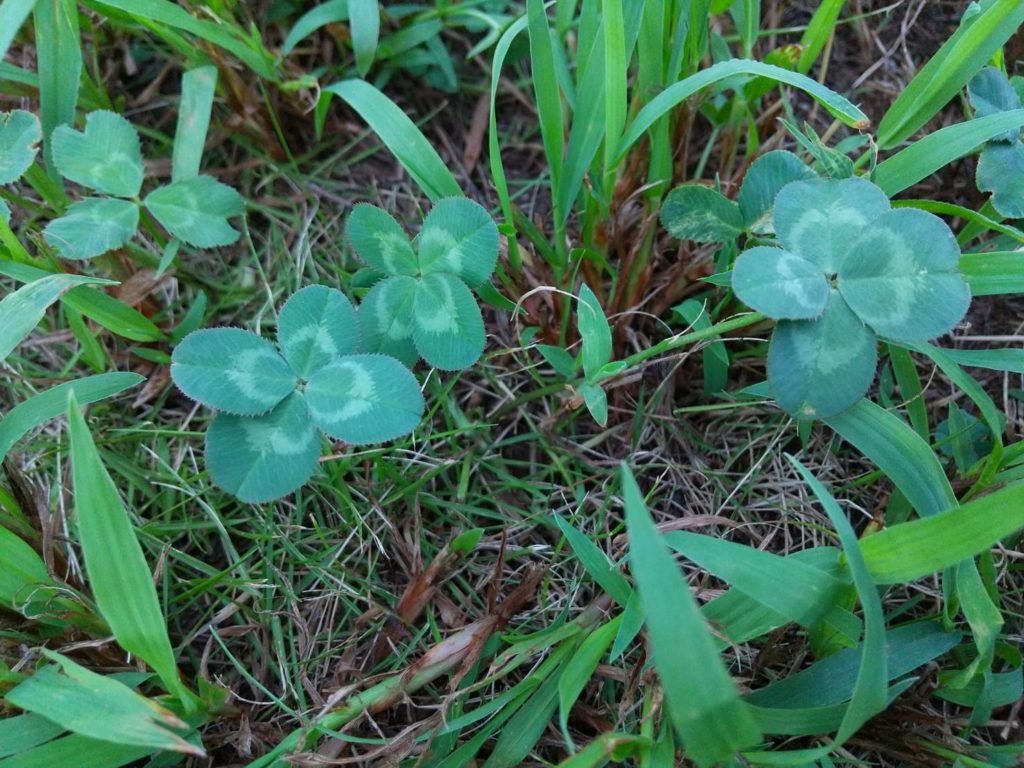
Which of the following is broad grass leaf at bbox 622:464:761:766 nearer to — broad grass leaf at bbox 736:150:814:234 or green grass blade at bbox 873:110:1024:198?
broad grass leaf at bbox 736:150:814:234

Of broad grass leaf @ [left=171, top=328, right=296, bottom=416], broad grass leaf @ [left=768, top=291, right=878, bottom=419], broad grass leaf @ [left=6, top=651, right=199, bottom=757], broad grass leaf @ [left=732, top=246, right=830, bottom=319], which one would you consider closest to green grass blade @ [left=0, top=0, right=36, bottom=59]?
broad grass leaf @ [left=171, top=328, right=296, bottom=416]

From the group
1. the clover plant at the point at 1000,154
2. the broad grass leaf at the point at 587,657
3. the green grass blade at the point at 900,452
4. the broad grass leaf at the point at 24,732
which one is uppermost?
the clover plant at the point at 1000,154

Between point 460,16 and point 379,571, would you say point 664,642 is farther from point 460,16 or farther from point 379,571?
point 460,16

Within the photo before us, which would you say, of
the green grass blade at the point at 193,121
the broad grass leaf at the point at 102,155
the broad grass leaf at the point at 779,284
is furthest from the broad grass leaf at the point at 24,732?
the broad grass leaf at the point at 779,284

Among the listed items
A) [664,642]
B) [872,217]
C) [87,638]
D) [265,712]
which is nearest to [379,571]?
[265,712]

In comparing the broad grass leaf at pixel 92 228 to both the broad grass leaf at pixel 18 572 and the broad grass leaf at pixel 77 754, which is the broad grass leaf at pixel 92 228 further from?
the broad grass leaf at pixel 77 754

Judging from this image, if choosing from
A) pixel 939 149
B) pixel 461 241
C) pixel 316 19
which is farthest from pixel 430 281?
pixel 939 149

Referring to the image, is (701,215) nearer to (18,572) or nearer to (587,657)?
(587,657)
